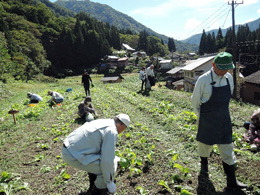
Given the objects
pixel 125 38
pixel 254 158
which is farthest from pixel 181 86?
pixel 125 38

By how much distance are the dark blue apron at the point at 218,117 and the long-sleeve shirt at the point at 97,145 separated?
182 cm

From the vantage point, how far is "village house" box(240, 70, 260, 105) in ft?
93.9

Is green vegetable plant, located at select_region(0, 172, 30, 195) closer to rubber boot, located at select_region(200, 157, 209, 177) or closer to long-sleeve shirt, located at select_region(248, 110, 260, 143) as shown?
rubber boot, located at select_region(200, 157, 209, 177)

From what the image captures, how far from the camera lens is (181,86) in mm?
43750

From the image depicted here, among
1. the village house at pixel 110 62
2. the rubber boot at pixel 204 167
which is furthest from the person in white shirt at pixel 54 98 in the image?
the village house at pixel 110 62

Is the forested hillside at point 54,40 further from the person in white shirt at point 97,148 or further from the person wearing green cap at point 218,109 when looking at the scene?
the person wearing green cap at point 218,109

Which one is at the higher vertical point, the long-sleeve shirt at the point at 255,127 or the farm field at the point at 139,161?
the long-sleeve shirt at the point at 255,127

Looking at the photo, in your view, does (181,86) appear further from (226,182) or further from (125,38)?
(125,38)

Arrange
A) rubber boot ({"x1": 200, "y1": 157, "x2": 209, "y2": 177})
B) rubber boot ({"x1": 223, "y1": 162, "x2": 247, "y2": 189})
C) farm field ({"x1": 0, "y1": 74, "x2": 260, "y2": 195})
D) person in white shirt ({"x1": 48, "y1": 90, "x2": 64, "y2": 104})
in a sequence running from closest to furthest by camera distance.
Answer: rubber boot ({"x1": 223, "y1": 162, "x2": 247, "y2": 189}), farm field ({"x1": 0, "y1": 74, "x2": 260, "y2": 195}), rubber boot ({"x1": 200, "y1": 157, "x2": 209, "y2": 177}), person in white shirt ({"x1": 48, "y1": 90, "x2": 64, "y2": 104})

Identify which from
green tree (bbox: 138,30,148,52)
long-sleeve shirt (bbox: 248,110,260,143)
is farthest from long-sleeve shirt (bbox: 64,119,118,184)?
green tree (bbox: 138,30,148,52)

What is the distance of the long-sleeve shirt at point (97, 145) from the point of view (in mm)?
2793

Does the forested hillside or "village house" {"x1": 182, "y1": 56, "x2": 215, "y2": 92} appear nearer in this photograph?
"village house" {"x1": 182, "y1": 56, "x2": 215, "y2": 92}

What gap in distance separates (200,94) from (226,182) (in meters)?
1.86

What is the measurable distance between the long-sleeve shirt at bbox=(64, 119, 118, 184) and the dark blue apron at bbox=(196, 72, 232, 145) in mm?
1820
